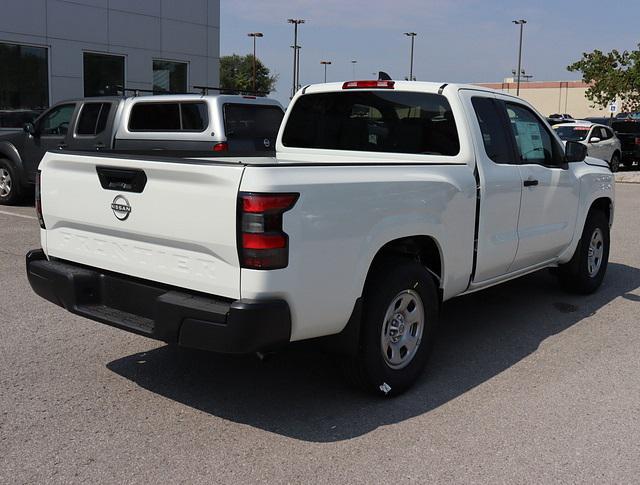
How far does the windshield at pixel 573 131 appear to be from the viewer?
20.9 meters

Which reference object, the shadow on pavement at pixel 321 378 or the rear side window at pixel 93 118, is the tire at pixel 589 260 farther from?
the rear side window at pixel 93 118

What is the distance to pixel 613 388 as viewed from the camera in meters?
4.55

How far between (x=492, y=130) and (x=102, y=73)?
17115 mm

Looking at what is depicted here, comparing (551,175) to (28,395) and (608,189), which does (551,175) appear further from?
(28,395)

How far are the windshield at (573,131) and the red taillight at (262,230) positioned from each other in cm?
1910

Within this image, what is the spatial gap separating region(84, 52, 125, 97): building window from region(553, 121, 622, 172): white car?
12610 mm

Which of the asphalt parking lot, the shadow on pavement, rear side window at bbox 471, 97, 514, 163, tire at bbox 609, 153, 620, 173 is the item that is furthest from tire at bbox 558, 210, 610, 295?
Answer: tire at bbox 609, 153, 620, 173

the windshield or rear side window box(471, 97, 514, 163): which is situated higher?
the windshield

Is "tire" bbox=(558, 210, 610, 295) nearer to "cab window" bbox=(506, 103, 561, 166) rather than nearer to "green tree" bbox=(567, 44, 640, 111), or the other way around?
Answer: "cab window" bbox=(506, 103, 561, 166)

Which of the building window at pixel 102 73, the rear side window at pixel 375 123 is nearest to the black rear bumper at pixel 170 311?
the rear side window at pixel 375 123

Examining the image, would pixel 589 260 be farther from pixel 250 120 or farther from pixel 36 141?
pixel 36 141

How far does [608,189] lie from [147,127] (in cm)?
661

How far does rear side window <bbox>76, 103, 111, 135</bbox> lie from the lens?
10.9 m

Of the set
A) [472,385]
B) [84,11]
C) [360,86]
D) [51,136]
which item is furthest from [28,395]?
[84,11]
